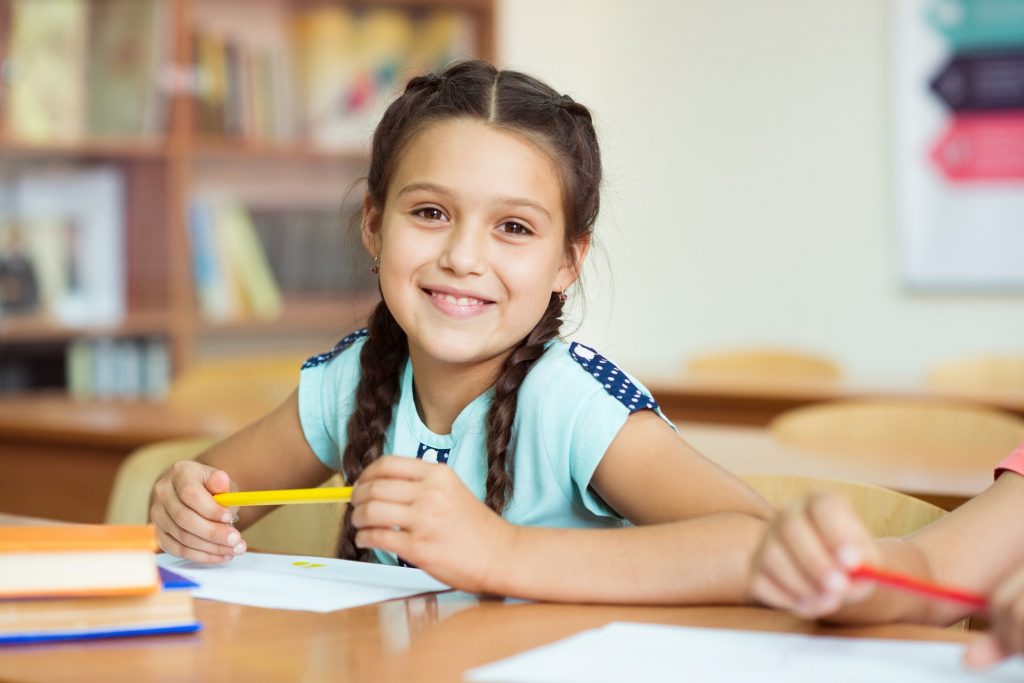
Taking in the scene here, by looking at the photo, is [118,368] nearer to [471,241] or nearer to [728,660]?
[471,241]

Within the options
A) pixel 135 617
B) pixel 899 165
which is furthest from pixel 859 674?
pixel 899 165

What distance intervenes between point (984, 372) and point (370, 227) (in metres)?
2.70

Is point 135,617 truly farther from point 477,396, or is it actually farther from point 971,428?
point 971,428

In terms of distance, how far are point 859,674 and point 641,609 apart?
0.23 meters

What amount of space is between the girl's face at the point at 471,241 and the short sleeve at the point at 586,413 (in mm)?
79

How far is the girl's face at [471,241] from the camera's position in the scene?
4.20 feet

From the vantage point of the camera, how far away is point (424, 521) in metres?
1.02

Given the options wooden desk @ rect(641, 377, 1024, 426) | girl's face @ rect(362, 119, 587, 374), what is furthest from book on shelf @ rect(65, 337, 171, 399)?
girl's face @ rect(362, 119, 587, 374)

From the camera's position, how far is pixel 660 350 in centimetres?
507

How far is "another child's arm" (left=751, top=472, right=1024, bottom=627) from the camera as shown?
83 centimetres

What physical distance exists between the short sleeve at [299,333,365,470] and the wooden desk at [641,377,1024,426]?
1.91 m

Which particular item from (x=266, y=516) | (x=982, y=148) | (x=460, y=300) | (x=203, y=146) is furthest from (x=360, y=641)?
(x=982, y=148)

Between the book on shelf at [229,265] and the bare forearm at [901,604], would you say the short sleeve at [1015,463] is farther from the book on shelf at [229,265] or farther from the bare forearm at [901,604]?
the book on shelf at [229,265]

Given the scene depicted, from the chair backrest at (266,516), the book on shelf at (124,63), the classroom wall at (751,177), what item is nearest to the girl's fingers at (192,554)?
the chair backrest at (266,516)
